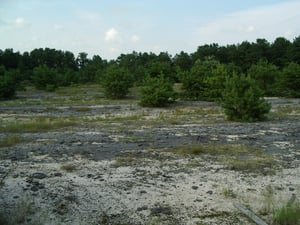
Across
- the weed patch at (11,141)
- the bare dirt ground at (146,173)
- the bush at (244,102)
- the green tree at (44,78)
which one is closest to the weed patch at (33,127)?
the bare dirt ground at (146,173)

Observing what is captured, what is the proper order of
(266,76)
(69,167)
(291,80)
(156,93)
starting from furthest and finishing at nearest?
(266,76), (291,80), (156,93), (69,167)

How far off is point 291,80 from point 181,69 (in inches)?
624

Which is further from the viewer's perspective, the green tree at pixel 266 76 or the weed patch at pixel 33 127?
the green tree at pixel 266 76

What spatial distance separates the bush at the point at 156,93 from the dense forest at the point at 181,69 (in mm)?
250

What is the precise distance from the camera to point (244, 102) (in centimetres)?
1881

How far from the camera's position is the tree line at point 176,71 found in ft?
97.9

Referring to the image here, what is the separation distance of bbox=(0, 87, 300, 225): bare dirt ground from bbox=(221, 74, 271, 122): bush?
5.71ft

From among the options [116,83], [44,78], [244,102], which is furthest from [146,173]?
[44,78]

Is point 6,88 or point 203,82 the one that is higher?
point 203,82

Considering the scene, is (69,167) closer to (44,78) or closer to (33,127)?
(33,127)

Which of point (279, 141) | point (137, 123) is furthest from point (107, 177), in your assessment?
point (137, 123)

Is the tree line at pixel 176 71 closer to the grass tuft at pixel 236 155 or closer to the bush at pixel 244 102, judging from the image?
the bush at pixel 244 102

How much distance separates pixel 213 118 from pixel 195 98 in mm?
11348

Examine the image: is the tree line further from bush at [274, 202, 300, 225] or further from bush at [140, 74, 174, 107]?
bush at [274, 202, 300, 225]
